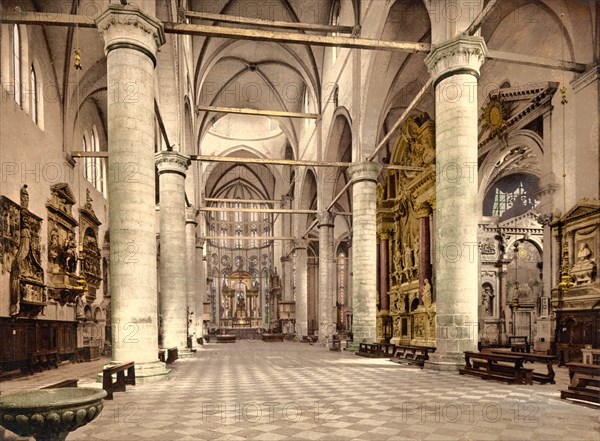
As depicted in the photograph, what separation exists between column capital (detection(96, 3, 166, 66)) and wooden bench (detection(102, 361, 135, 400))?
636 cm

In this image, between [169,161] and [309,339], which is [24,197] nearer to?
[169,161]

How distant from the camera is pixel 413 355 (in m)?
15.4

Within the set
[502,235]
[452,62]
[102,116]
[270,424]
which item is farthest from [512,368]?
[102,116]

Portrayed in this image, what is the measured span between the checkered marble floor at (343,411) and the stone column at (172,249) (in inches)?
230

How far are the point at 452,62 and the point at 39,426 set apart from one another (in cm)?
1084

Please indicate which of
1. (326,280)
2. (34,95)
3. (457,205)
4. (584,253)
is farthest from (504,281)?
(34,95)

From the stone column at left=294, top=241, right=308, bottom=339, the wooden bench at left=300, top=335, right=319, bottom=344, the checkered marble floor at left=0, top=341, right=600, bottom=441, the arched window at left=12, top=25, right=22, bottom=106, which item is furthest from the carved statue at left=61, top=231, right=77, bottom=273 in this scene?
the stone column at left=294, top=241, right=308, bottom=339

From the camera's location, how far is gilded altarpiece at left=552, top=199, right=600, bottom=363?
13078 mm

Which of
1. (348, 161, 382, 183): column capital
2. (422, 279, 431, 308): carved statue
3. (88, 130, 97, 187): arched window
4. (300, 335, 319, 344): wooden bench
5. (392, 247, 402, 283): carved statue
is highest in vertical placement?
(88, 130, 97, 187): arched window

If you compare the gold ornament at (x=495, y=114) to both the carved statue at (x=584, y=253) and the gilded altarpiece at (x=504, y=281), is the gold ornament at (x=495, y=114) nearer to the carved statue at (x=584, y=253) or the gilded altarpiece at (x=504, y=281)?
the carved statue at (x=584, y=253)

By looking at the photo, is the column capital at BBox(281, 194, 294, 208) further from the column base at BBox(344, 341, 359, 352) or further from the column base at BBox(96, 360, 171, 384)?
the column base at BBox(96, 360, 171, 384)

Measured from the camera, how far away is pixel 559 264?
14.8 m

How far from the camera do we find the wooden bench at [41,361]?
14023 mm

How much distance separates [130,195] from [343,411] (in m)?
6.03
